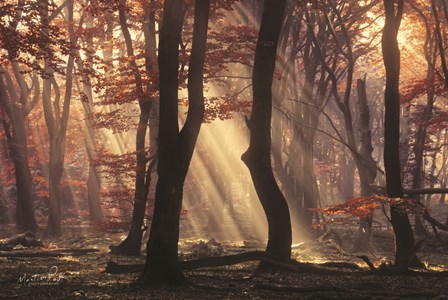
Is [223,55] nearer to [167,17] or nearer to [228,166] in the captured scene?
[167,17]

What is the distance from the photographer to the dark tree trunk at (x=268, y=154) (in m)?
11.3

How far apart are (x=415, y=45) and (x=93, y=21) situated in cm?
1844

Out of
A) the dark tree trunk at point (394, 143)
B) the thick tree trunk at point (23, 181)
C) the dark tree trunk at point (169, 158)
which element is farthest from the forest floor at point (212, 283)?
the thick tree trunk at point (23, 181)

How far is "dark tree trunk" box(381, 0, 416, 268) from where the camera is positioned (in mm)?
11859

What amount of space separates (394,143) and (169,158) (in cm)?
570

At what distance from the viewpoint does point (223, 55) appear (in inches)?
615

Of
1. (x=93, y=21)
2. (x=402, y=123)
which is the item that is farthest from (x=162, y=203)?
(x=402, y=123)

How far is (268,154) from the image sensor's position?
37.3 feet

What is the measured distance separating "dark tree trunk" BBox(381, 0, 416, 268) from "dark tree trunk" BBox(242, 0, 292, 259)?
2.60 meters

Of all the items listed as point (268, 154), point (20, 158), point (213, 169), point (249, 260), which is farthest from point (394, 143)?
point (20, 158)
